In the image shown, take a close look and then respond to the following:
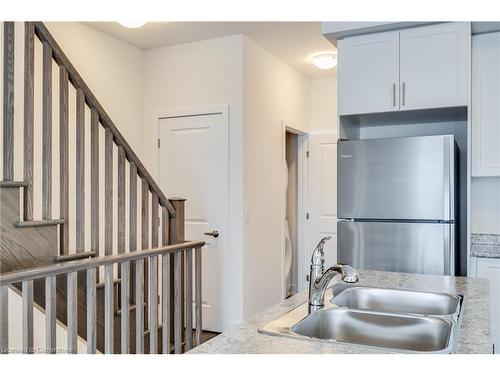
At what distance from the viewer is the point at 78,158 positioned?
2555 millimetres

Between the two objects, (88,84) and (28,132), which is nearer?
(28,132)

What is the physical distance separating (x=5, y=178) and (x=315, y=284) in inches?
68.4

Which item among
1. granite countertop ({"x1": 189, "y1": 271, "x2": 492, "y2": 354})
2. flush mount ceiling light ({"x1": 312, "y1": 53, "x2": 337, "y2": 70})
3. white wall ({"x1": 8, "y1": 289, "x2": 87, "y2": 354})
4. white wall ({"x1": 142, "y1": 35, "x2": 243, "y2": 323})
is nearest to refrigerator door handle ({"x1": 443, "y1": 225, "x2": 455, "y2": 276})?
granite countertop ({"x1": 189, "y1": 271, "x2": 492, "y2": 354})

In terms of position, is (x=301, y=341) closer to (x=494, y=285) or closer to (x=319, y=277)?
(x=319, y=277)

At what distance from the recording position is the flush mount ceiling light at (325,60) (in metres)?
4.50

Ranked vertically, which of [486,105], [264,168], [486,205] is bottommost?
[486,205]

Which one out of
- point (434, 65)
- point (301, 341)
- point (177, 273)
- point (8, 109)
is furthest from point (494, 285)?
point (8, 109)

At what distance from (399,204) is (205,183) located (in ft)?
6.14

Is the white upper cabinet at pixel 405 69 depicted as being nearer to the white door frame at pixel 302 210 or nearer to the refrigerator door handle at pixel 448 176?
the refrigerator door handle at pixel 448 176

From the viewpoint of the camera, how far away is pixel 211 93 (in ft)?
13.6

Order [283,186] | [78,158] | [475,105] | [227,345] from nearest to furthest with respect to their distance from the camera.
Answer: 1. [227,345]
2. [78,158]
3. [475,105]
4. [283,186]

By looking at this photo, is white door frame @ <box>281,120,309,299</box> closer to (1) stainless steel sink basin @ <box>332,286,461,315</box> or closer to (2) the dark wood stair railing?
(2) the dark wood stair railing
